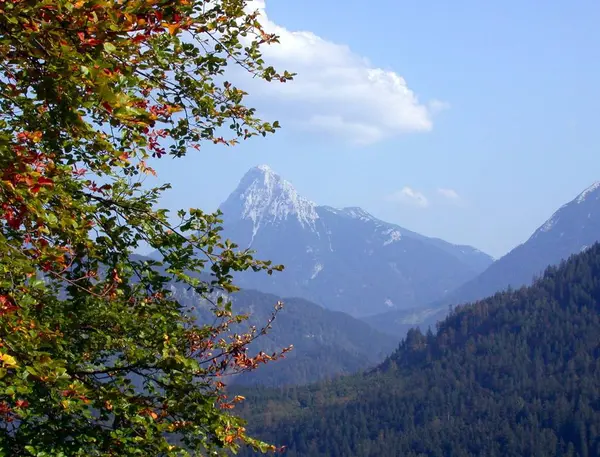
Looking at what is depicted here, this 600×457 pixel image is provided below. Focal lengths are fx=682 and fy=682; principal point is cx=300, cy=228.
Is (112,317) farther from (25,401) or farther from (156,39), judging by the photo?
(156,39)

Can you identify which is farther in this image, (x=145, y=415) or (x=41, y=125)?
(x=145, y=415)

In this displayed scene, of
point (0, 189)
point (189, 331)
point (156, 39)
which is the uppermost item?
point (156, 39)

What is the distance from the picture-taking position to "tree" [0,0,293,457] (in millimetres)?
6828

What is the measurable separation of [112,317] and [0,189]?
4411 millimetres

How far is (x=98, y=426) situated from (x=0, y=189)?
4.56 metres

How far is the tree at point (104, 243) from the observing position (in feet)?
22.4

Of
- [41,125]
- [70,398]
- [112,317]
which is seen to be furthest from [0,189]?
[112,317]

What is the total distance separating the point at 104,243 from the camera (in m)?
10.9

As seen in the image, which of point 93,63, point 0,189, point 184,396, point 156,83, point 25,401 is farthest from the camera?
point 156,83

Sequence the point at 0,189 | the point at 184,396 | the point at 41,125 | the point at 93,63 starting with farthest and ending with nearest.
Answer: the point at 184,396
the point at 41,125
the point at 0,189
the point at 93,63

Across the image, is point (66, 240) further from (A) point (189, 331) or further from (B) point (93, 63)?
(B) point (93, 63)

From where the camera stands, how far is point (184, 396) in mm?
10641

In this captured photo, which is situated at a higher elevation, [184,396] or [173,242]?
[173,242]

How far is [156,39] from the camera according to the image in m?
9.81
